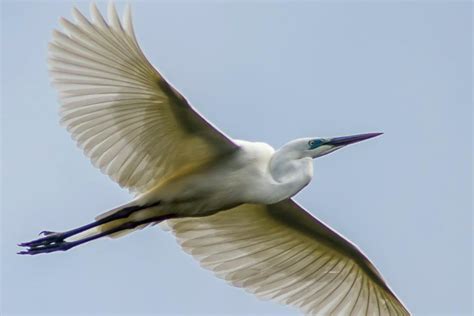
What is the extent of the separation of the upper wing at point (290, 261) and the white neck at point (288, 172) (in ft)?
3.12

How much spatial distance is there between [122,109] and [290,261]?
2.14 metres

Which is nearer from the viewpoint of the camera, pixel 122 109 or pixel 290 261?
pixel 122 109

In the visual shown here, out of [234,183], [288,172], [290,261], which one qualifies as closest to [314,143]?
[288,172]

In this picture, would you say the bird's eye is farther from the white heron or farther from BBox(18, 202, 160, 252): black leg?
BBox(18, 202, 160, 252): black leg

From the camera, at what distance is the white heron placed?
11523mm

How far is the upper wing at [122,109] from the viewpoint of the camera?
451 inches

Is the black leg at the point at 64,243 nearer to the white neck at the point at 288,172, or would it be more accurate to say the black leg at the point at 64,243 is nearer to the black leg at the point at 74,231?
the black leg at the point at 74,231

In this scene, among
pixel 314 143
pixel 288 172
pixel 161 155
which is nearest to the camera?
pixel 288 172

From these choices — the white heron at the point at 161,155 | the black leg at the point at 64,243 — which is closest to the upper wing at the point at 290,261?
the white heron at the point at 161,155

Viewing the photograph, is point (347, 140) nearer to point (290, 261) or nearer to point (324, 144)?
point (324, 144)

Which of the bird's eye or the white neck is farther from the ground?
the bird's eye

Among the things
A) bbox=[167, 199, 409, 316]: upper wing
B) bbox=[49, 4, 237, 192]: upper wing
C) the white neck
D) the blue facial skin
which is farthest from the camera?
bbox=[167, 199, 409, 316]: upper wing

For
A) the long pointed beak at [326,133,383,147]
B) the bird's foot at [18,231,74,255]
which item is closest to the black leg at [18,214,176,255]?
the bird's foot at [18,231,74,255]

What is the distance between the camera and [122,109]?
11.7m
